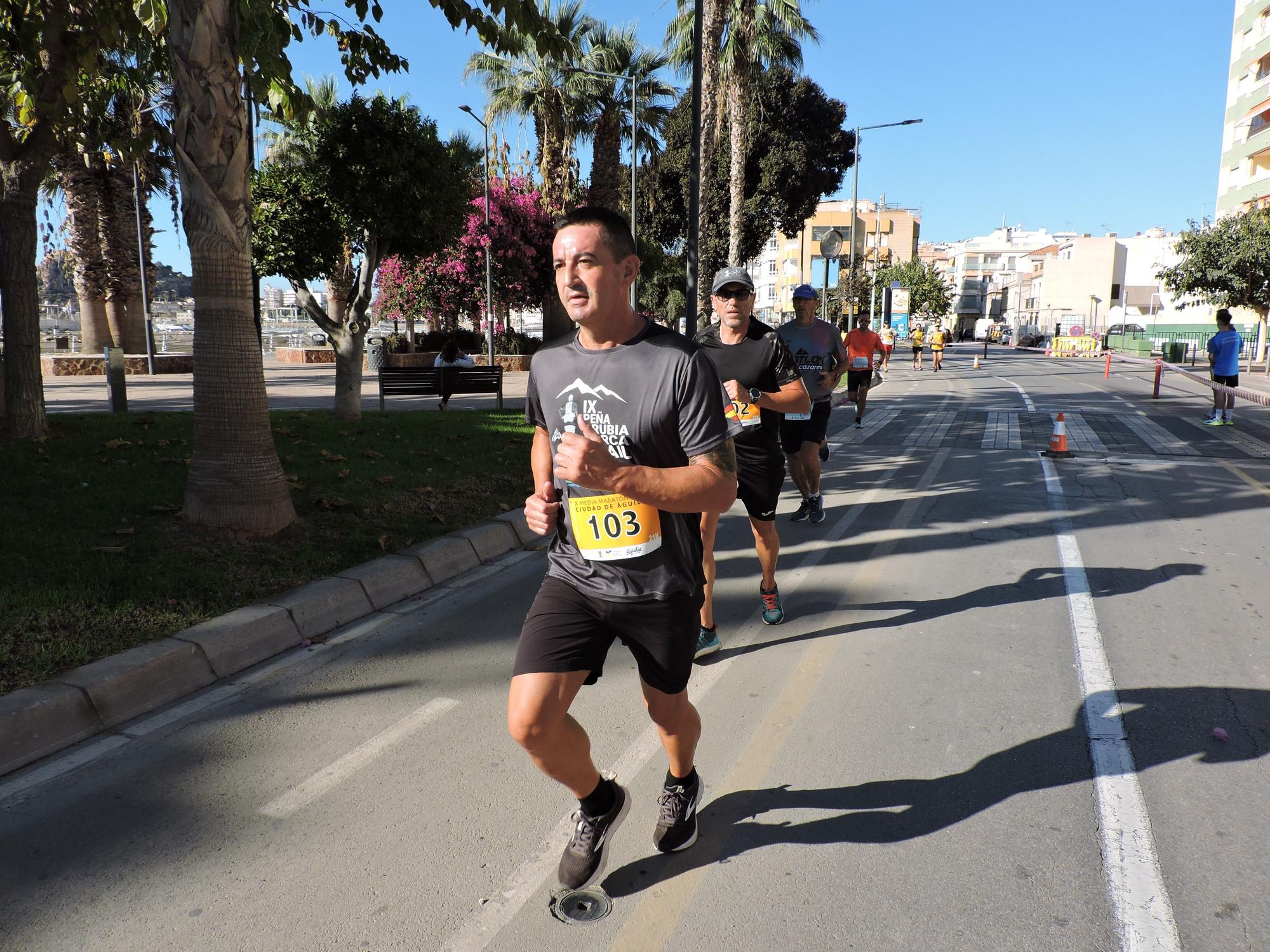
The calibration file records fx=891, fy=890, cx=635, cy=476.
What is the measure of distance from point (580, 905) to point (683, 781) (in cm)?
49

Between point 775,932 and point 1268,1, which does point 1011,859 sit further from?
point 1268,1

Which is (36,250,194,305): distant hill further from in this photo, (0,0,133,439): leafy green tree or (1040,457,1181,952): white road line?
(1040,457,1181,952): white road line

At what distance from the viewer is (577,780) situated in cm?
260

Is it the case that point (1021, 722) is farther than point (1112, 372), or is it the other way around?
point (1112, 372)

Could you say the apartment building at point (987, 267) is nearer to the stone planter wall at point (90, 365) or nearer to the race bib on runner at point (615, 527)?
the stone planter wall at point (90, 365)

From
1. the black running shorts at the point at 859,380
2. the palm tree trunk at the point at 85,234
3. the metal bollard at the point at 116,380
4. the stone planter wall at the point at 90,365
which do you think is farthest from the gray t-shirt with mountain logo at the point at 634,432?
the palm tree trunk at the point at 85,234

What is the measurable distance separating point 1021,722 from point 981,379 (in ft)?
88.4

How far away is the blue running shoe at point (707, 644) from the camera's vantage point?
4562 mm

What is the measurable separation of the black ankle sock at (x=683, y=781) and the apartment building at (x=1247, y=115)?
55.2m

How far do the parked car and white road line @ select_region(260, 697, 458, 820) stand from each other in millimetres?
68365

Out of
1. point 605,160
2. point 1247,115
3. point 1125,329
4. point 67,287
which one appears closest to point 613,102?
point 605,160

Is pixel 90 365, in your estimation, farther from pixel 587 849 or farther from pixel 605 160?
pixel 587 849

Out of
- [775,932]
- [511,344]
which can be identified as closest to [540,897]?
[775,932]

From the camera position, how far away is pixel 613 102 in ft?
88.7
